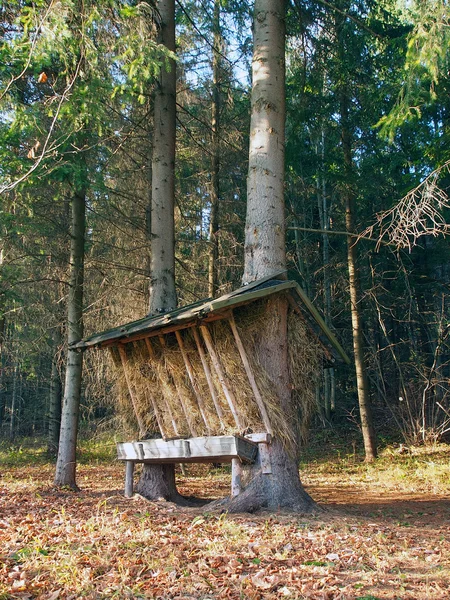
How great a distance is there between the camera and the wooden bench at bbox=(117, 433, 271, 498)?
7461 mm

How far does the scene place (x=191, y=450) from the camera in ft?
26.1

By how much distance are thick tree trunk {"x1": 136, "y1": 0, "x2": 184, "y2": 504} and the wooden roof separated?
123 centimetres

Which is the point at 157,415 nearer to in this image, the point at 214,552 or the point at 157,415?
the point at 157,415

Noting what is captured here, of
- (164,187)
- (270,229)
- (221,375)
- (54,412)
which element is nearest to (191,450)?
(221,375)

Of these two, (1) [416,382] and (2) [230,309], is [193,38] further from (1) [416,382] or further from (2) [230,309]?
(1) [416,382]

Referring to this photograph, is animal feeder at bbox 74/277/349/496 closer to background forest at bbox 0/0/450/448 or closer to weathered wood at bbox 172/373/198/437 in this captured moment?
weathered wood at bbox 172/373/198/437

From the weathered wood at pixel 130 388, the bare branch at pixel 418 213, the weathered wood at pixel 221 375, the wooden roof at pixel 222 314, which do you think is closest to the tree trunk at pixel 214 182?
the weathered wood at pixel 130 388

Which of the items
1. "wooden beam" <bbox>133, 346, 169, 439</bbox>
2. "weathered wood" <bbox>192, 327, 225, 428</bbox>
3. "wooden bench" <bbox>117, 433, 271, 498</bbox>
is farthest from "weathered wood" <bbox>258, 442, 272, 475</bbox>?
Answer: "wooden beam" <bbox>133, 346, 169, 439</bbox>

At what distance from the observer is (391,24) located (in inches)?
520

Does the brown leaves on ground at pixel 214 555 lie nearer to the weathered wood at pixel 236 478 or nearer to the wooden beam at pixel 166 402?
the weathered wood at pixel 236 478

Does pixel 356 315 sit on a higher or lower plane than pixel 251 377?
higher

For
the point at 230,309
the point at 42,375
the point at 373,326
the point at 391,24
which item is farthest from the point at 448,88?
the point at 42,375

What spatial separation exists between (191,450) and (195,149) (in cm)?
999

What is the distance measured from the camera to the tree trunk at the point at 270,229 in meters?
7.57
